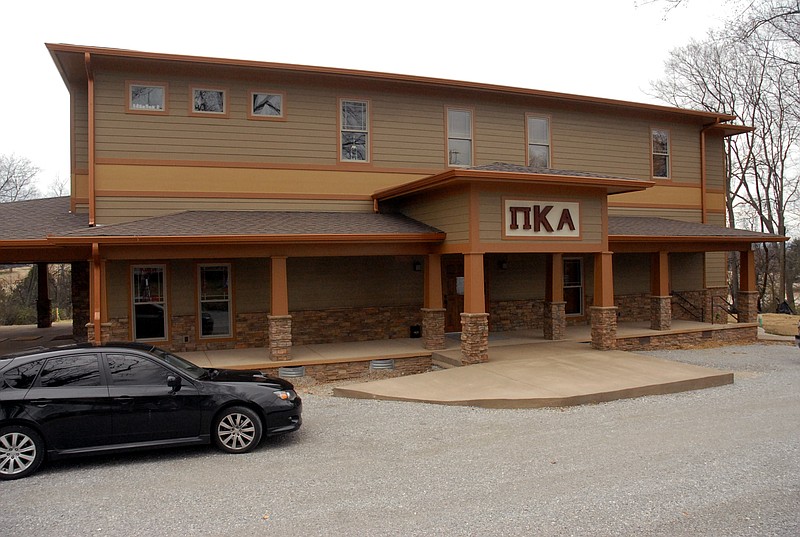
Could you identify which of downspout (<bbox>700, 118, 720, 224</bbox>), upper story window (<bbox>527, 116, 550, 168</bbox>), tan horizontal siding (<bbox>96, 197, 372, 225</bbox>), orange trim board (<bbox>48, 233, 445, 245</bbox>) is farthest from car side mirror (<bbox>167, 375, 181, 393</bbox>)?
downspout (<bbox>700, 118, 720, 224</bbox>)

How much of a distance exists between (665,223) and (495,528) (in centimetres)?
1539

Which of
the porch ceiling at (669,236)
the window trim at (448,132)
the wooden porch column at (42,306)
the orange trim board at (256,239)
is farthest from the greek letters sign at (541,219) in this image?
the wooden porch column at (42,306)

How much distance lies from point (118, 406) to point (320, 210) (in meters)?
8.82

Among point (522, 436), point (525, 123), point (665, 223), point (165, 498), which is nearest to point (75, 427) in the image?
point (165, 498)

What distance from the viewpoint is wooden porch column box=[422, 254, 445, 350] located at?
13.7m

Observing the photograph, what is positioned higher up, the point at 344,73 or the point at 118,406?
the point at 344,73

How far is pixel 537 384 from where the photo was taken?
10.3 meters

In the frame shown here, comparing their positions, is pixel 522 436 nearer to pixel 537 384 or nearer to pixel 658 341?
pixel 537 384

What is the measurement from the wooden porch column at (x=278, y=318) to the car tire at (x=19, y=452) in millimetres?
6145

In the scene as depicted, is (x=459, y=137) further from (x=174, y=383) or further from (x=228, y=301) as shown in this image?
(x=174, y=383)

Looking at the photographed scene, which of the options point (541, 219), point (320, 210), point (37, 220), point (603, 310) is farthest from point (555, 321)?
point (37, 220)

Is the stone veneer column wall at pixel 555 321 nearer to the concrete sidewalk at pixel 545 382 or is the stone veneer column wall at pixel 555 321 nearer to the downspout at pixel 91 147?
the concrete sidewalk at pixel 545 382

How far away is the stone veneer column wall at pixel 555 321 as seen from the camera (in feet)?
50.5

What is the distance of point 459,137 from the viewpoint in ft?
52.9
